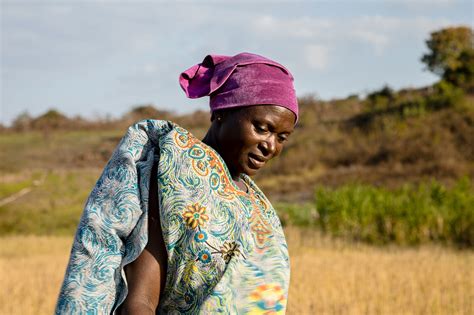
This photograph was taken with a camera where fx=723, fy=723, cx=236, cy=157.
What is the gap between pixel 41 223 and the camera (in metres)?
18.2

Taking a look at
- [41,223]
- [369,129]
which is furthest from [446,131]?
[41,223]

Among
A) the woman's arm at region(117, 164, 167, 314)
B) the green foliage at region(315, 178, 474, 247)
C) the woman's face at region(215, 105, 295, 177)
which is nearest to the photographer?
the woman's arm at region(117, 164, 167, 314)

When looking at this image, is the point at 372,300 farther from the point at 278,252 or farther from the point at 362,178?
the point at 362,178

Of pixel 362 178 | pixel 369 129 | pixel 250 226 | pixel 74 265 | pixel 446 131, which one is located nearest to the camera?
pixel 74 265

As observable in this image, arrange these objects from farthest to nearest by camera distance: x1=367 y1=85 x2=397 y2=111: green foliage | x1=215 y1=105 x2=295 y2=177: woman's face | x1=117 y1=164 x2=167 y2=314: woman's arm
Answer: x1=367 y1=85 x2=397 y2=111: green foliage, x1=215 y1=105 x2=295 y2=177: woman's face, x1=117 y1=164 x2=167 y2=314: woman's arm

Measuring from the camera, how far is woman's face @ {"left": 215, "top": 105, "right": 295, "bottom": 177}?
2.32 meters

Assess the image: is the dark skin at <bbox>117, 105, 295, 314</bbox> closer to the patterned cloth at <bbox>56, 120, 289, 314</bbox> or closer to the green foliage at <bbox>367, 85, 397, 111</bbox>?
the patterned cloth at <bbox>56, 120, 289, 314</bbox>

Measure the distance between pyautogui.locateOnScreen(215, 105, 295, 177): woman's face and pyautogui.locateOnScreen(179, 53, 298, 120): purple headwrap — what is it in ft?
0.10

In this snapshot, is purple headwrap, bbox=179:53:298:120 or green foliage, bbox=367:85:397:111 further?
green foliage, bbox=367:85:397:111

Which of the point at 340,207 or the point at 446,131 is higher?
the point at 446,131

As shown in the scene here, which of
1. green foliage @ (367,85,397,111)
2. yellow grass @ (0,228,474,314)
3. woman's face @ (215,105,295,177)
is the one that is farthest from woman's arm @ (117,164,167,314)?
green foliage @ (367,85,397,111)

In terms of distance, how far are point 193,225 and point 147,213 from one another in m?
0.15

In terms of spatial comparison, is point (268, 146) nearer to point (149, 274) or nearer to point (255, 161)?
point (255, 161)

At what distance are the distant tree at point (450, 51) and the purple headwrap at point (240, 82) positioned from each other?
33318 millimetres
